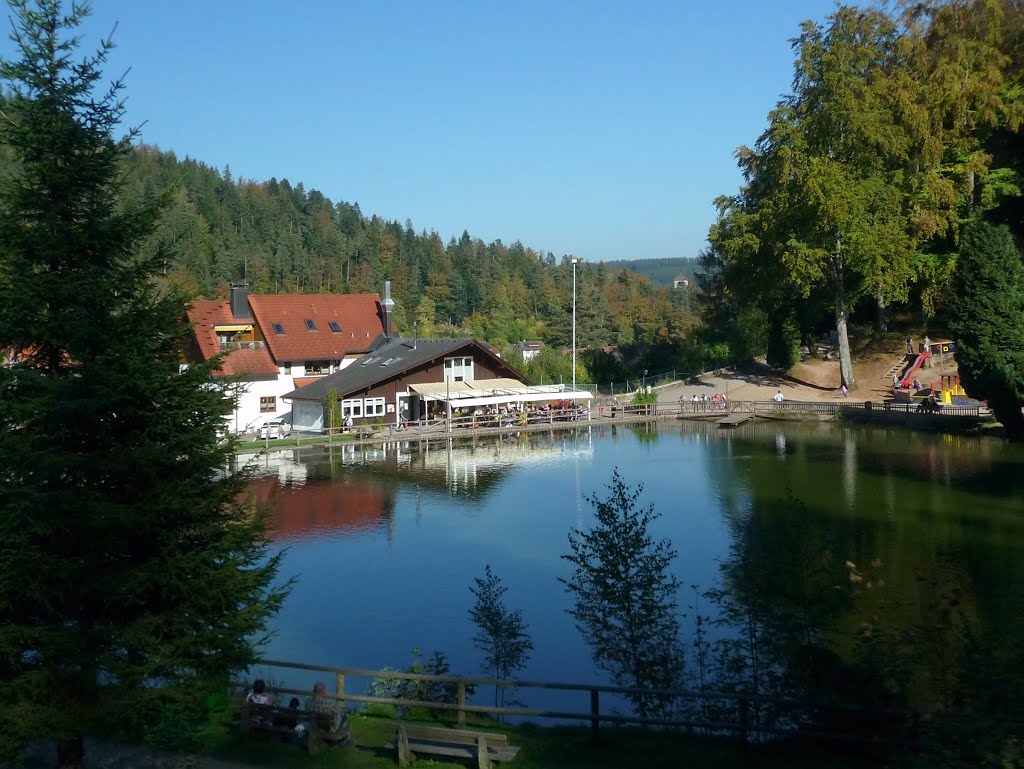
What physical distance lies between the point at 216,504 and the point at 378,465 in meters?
22.5

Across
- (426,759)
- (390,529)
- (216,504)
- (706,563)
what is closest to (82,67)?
(216,504)

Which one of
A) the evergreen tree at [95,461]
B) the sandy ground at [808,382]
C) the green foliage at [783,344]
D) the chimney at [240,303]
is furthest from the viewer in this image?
the chimney at [240,303]

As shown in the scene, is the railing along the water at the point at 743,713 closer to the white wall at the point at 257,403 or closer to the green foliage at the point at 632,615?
the green foliage at the point at 632,615

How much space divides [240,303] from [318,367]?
4.82 m

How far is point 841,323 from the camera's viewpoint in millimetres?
39906

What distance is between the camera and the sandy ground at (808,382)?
40.5m

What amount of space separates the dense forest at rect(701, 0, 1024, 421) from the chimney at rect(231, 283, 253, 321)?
21111mm

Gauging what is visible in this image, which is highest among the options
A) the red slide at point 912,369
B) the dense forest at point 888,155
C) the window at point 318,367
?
the dense forest at point 888,155

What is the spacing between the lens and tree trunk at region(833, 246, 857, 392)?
3931 cm

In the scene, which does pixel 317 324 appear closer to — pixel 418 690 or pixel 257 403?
pixel 257 403

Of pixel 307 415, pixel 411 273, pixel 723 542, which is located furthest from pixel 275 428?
pixel 411 273

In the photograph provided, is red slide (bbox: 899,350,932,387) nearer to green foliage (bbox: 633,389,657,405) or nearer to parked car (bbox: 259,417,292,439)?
green foliage (bbox: 633,389,657,405)

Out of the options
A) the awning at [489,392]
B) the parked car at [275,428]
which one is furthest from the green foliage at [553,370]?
the parked car at [275,428]

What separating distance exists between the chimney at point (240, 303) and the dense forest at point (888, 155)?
21111mm
